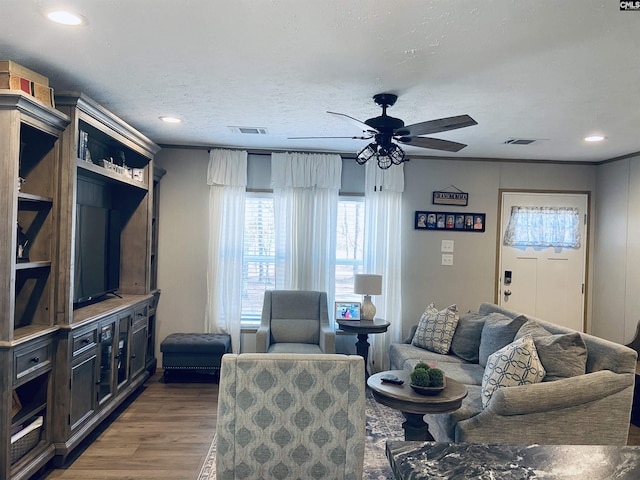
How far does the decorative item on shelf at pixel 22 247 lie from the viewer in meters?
2.79

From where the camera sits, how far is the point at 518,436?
9.16ft

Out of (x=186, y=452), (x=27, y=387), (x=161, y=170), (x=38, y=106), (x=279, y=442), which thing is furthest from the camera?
(x=161, y=170)

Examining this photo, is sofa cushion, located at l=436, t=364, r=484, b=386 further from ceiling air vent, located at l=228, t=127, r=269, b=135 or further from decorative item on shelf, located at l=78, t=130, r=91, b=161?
decorative item on shelf, located at l=78, t=130, r=91, b=161

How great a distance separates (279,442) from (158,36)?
1.98m

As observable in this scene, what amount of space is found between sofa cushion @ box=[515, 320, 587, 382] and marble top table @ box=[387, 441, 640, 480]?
196 cm

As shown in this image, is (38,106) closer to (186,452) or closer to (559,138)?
(186,452)

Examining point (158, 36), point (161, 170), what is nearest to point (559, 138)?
point (158, 36)

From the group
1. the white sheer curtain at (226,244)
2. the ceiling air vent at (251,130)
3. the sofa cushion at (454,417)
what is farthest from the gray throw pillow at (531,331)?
the white sheer curtain at (226,244)

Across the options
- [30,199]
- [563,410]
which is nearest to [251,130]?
[30,199]

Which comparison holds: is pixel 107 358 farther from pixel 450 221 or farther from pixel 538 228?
pixel 538 228

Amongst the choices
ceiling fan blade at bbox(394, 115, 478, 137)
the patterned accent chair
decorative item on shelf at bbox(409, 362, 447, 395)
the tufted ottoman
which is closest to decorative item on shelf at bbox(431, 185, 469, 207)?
ceiling fan blade at bbox(394, 115, 478, 137)

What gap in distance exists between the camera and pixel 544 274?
5.58 metres

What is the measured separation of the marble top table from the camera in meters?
1.04

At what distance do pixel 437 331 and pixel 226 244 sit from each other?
2440 mm
